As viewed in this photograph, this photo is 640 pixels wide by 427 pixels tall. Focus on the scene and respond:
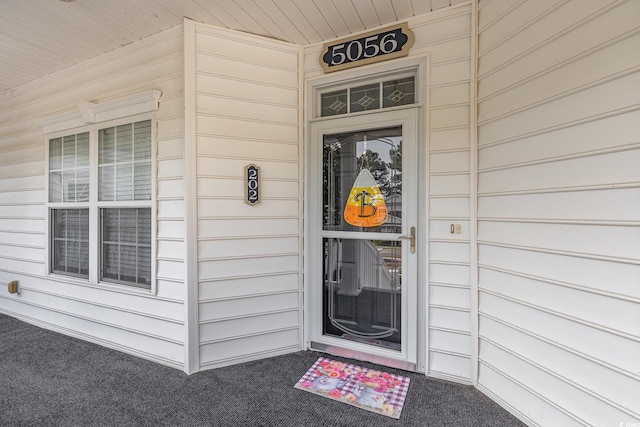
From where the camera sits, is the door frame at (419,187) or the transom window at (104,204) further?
the transom window at (104,204)

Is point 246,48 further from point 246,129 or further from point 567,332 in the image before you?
point 567,332

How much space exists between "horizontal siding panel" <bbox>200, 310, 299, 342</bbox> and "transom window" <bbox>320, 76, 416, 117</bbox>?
1.86m

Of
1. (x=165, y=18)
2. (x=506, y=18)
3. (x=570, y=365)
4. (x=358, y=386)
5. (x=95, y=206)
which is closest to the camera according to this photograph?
(x=570, y=365)

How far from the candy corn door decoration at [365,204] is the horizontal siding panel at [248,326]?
102 centimetres

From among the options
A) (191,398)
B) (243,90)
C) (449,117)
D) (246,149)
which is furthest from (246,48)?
(191,398)

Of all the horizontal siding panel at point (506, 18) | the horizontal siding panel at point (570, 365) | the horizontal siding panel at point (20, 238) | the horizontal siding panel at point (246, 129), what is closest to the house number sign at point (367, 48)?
the horizontal siding panel at point (506, 18)

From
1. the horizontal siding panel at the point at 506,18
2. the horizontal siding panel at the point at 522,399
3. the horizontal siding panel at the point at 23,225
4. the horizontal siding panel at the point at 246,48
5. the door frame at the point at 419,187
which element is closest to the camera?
the horizontal siding panel at the point at 522,399

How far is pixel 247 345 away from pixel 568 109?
2.72 metres

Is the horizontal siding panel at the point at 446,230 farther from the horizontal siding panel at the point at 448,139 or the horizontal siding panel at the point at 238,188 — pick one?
the horizontal siding panel at the point at 238,188

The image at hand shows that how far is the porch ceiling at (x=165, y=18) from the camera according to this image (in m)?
2.16

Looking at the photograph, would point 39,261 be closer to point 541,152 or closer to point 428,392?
point 428,392

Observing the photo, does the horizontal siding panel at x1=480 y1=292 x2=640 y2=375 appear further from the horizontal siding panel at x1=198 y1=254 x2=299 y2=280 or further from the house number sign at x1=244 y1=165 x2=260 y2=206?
the house number sign at x1=244 y1=165 x2=260 y2=206

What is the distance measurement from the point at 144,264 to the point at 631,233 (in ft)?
10.7

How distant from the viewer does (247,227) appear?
8.34 feet
